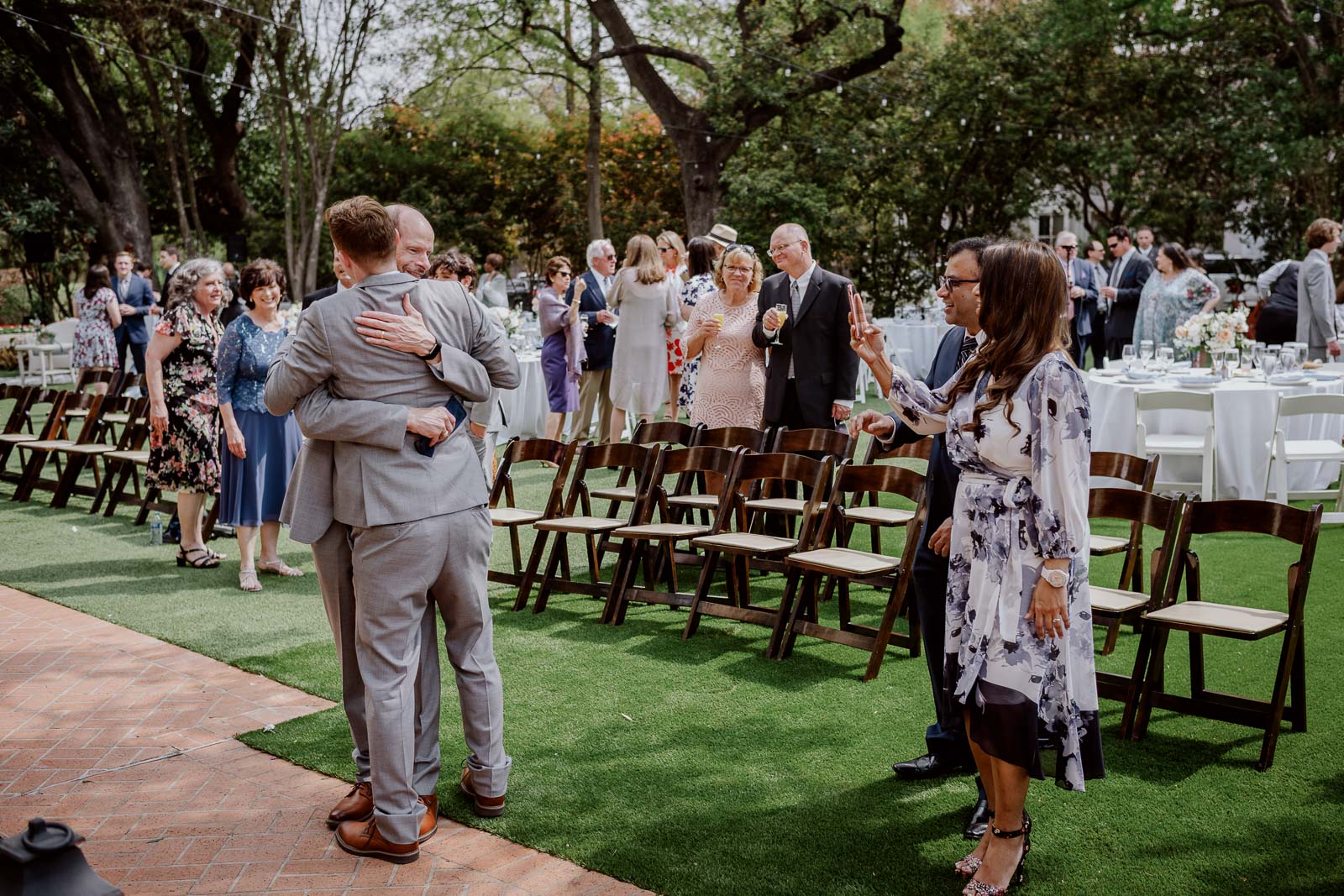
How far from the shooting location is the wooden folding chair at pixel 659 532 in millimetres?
6559

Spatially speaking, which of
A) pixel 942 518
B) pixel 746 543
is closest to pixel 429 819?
pixel 942 518

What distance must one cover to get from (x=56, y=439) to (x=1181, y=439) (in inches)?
382

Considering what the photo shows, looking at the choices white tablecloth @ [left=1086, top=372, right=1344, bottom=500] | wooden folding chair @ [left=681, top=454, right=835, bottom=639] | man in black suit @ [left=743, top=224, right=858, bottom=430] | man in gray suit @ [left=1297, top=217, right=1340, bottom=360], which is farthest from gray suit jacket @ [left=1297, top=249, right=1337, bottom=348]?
wooden folding chair @ [left=681, top=454, right=835, bottom=639]

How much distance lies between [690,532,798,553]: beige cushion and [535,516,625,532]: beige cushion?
63 cm

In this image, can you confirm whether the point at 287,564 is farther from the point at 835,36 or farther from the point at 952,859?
the point at 835,36

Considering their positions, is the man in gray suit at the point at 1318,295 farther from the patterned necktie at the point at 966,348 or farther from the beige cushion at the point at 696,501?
the patterned necktie at the point at 966,348

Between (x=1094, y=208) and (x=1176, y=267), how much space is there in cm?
1458

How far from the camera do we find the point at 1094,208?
995 inches

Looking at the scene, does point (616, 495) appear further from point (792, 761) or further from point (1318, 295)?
point (1318, 295)

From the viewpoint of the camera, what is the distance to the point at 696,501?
702cm

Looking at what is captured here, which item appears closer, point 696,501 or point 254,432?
point 696,501

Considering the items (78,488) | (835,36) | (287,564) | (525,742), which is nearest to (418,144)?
(835,36)

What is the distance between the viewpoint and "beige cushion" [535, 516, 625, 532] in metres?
6.72

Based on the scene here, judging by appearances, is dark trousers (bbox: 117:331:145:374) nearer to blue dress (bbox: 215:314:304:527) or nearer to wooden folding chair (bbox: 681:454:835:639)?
blue dress (bbox: 215:314:304:527)
